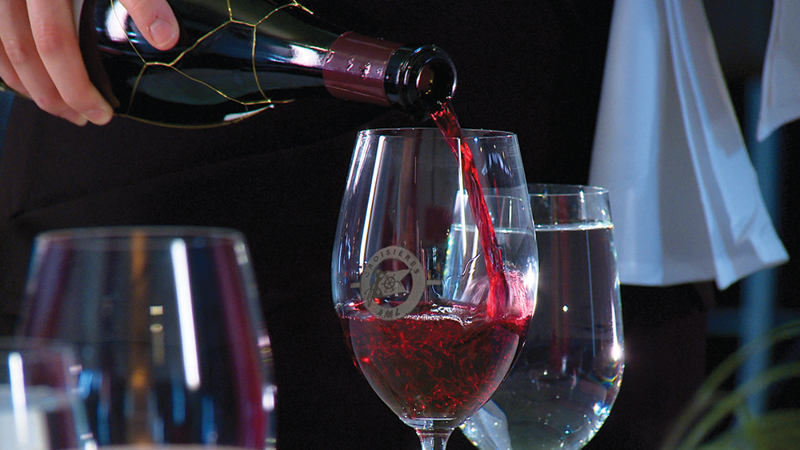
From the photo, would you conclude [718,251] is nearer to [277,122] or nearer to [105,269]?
[277,122]

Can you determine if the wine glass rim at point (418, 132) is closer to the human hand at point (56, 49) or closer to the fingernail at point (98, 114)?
the human hand at point (56, 49)

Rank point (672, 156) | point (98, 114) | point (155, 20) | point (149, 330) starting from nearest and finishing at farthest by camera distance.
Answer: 1. point (149, 330)
2. point (155, 20)
3. point (98, 114)
4. point (672, 156)

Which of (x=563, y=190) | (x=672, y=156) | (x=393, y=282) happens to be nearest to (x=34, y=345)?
(x=393, y=282)

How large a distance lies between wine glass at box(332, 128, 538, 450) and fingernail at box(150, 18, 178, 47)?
238mm

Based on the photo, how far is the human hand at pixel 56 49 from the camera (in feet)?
1.96

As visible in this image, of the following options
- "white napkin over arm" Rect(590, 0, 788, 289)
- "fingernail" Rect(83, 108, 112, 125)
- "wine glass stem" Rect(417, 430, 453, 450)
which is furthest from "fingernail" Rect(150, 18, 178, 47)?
"white napkin over arm" Rect(590, 0, 788, 289)

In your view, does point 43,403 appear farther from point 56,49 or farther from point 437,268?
point 56,49

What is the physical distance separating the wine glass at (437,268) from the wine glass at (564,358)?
0.7 inches

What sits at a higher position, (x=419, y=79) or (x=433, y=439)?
(x=419, y=79)

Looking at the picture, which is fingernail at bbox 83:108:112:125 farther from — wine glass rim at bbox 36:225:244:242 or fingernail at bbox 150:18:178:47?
wine glass rim at bbox 36:225:244:242

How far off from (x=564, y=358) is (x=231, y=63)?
36 centimetres

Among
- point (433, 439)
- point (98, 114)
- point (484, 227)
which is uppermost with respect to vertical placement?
point (98, 114)

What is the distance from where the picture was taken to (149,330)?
22 centimetres

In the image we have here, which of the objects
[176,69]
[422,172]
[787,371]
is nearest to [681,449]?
[787,371]
